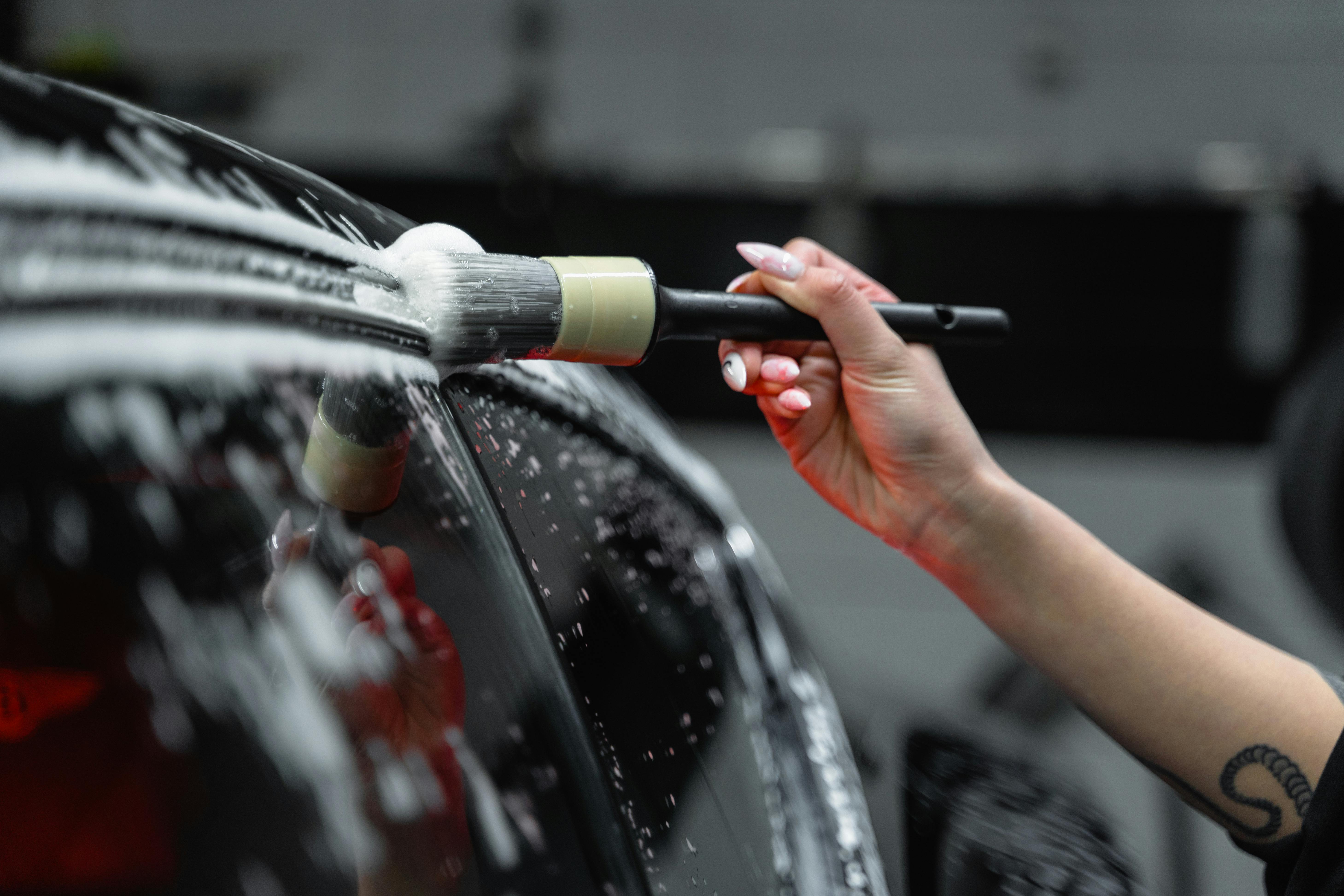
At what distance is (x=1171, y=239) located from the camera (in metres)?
2.56

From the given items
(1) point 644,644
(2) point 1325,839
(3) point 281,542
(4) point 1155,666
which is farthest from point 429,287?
(2) point 1325,839

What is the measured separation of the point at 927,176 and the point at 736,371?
2.24 m

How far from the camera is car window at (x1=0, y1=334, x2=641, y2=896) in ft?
1.00

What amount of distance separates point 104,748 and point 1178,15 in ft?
11.6

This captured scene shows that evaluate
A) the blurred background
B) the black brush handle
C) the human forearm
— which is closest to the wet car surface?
the black brush handle

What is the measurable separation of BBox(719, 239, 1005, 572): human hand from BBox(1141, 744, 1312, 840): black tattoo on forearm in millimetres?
257

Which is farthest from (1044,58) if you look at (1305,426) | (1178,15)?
(1305,426)

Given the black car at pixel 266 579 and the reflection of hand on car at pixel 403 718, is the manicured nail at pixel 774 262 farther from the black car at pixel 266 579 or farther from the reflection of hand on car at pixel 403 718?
the reflection of hand on car at pixel 403 718

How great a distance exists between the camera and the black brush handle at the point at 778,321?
572 millimetres

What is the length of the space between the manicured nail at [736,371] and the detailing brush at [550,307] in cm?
2

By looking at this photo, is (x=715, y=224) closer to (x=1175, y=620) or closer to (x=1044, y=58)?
(x=1044, y=58)

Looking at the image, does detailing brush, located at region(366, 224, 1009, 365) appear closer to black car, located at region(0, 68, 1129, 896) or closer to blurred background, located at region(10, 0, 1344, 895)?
black car, located at region(0, 68, 1129, 896)

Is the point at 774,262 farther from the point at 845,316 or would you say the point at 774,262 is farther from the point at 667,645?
the point at 667,645

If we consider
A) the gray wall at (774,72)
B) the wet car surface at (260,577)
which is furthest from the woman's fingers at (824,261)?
the gray wall at (774,72)
